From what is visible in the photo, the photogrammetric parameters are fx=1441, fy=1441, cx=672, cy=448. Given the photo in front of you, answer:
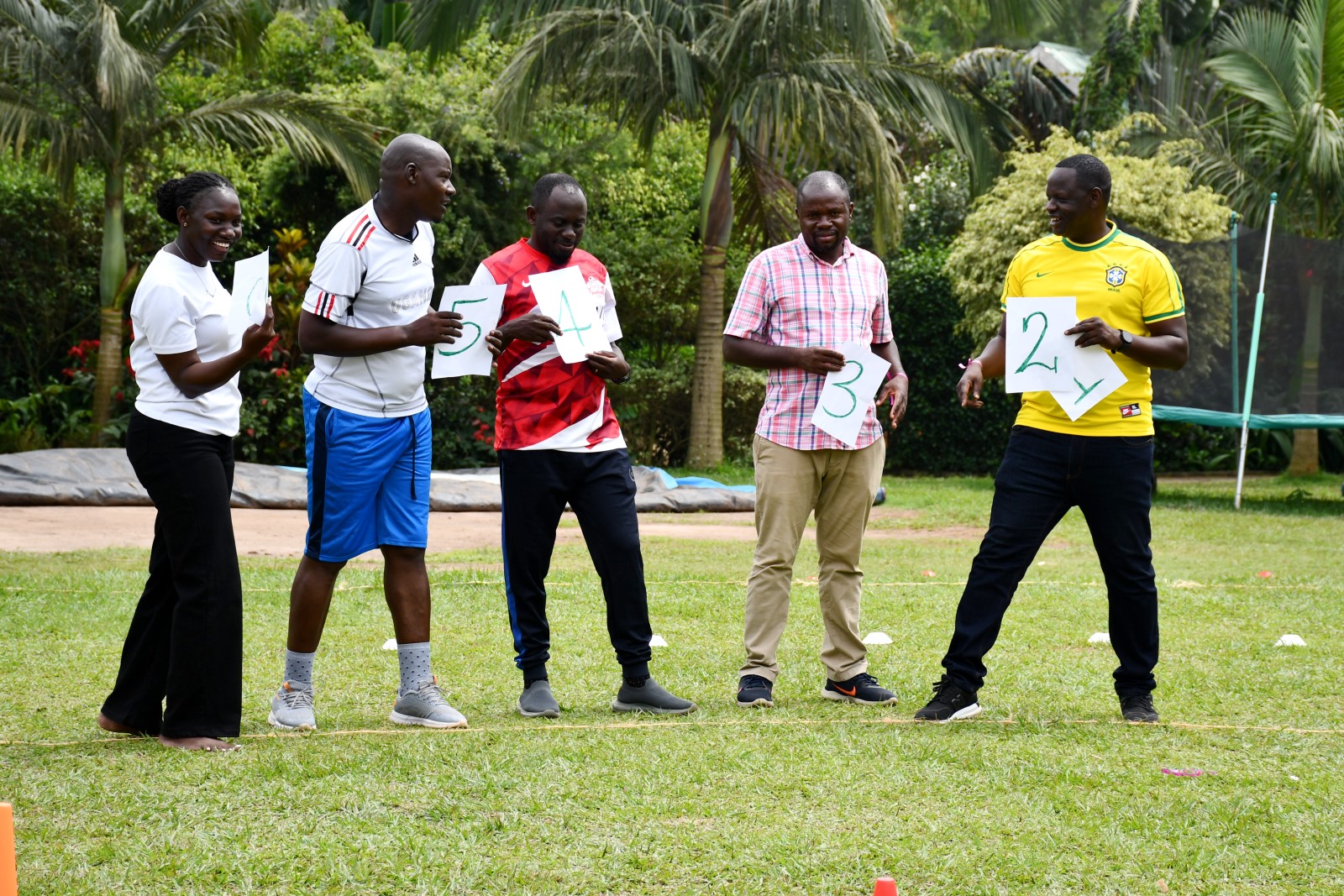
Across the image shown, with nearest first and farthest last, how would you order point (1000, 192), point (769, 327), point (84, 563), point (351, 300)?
point (351, 300), point (769, 327), point (84, 563), point (1000, 192)

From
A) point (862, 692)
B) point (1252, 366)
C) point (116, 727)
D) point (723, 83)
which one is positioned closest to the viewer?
point (116, 727)

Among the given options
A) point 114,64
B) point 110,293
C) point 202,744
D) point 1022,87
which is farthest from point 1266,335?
point 1022,87

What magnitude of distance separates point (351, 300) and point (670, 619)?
3.13 meters

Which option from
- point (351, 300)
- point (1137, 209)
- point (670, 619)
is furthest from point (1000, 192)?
point (351, 300)

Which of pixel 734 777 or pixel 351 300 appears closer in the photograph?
pixel 734 777

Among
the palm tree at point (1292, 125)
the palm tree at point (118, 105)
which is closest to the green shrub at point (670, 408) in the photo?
the palm tree at point (118, 105)

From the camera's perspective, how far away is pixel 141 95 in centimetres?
1446

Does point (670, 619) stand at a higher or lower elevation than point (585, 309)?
lower

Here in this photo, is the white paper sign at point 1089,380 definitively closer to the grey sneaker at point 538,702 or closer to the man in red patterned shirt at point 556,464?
the man in red patterned shirt at point 556,464

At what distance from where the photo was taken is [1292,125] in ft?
58.2

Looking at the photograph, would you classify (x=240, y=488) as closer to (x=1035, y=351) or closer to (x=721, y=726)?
(x=721, y=726)

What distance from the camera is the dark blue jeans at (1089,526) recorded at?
5012 millimetres

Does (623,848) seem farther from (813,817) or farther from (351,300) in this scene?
(351,300)

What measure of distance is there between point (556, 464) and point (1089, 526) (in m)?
1.91
